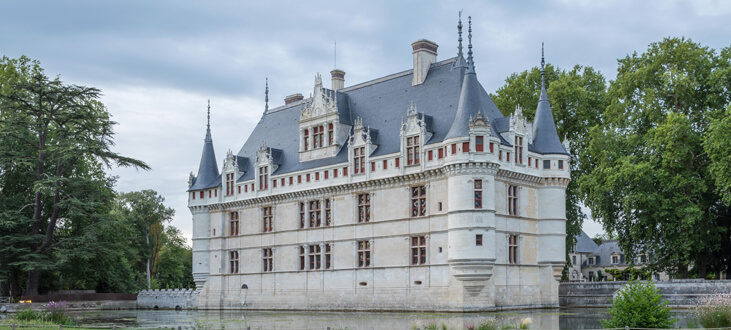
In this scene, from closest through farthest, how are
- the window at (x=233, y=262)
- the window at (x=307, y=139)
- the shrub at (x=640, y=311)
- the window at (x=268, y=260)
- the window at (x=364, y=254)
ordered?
the shrub at (x=640, y=311) → the window at (x=364, y=254) → the window at (x=307, y=139) → the window at (x=268, y=260) → the window at (x=233, y=262)

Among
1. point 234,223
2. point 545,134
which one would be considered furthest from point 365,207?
point 234,223

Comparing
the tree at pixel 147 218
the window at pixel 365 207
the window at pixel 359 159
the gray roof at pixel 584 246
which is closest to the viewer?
the window at pixel 365 207

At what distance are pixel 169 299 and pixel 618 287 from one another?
26.1m

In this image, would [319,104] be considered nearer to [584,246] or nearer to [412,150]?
[412,150]

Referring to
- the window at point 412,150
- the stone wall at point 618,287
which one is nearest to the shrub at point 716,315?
the stone wall at point 618,287

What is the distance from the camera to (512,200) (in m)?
35.2

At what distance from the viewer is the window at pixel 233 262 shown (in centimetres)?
4456

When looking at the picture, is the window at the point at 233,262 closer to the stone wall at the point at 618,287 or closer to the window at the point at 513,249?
the window at the point at 513,249

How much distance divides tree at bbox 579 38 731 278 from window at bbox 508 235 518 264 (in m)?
5.52

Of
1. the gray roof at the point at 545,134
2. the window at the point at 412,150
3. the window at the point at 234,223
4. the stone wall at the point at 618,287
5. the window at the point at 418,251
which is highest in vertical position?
the gray roof at the point at 545,134

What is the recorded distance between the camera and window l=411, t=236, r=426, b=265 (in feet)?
114

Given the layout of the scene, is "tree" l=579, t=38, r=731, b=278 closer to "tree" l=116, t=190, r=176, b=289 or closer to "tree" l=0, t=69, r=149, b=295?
"tree" l=0, t=69, r=149, b=295

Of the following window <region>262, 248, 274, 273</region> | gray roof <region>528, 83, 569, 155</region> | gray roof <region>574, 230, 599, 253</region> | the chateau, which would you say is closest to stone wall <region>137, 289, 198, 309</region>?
the chateau

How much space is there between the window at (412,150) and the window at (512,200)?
4.27 metres
